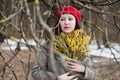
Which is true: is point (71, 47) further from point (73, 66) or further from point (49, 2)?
point (49, 2)

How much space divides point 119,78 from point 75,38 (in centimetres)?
738

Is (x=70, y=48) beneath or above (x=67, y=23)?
beneath

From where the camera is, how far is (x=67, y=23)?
120 inches

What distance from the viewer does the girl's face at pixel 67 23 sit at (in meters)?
3.05

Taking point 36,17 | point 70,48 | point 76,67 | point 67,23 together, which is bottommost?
point 76,67

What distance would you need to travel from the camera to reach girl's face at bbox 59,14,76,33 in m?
3.05

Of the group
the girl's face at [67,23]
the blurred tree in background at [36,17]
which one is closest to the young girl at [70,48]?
the girl's face at [67,23]

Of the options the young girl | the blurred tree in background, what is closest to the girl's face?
the young girl

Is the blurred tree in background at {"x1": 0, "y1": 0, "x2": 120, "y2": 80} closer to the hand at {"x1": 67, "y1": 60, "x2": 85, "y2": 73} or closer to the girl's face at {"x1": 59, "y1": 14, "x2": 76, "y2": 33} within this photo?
the girl's face at {"x1": 59, "y1": 14, "x2": 76, "y2": 33}

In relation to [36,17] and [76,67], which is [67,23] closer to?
[76,67]

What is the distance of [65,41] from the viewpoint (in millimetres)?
2986

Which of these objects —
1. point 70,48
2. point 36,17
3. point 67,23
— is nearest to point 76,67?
point 70,48

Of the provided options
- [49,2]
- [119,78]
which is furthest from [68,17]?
[119,78]

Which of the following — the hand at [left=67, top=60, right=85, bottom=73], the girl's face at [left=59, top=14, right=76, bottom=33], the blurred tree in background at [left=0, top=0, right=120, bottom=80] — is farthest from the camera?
the girl's face at [left=59, top=14, right=76, bottom=33]
